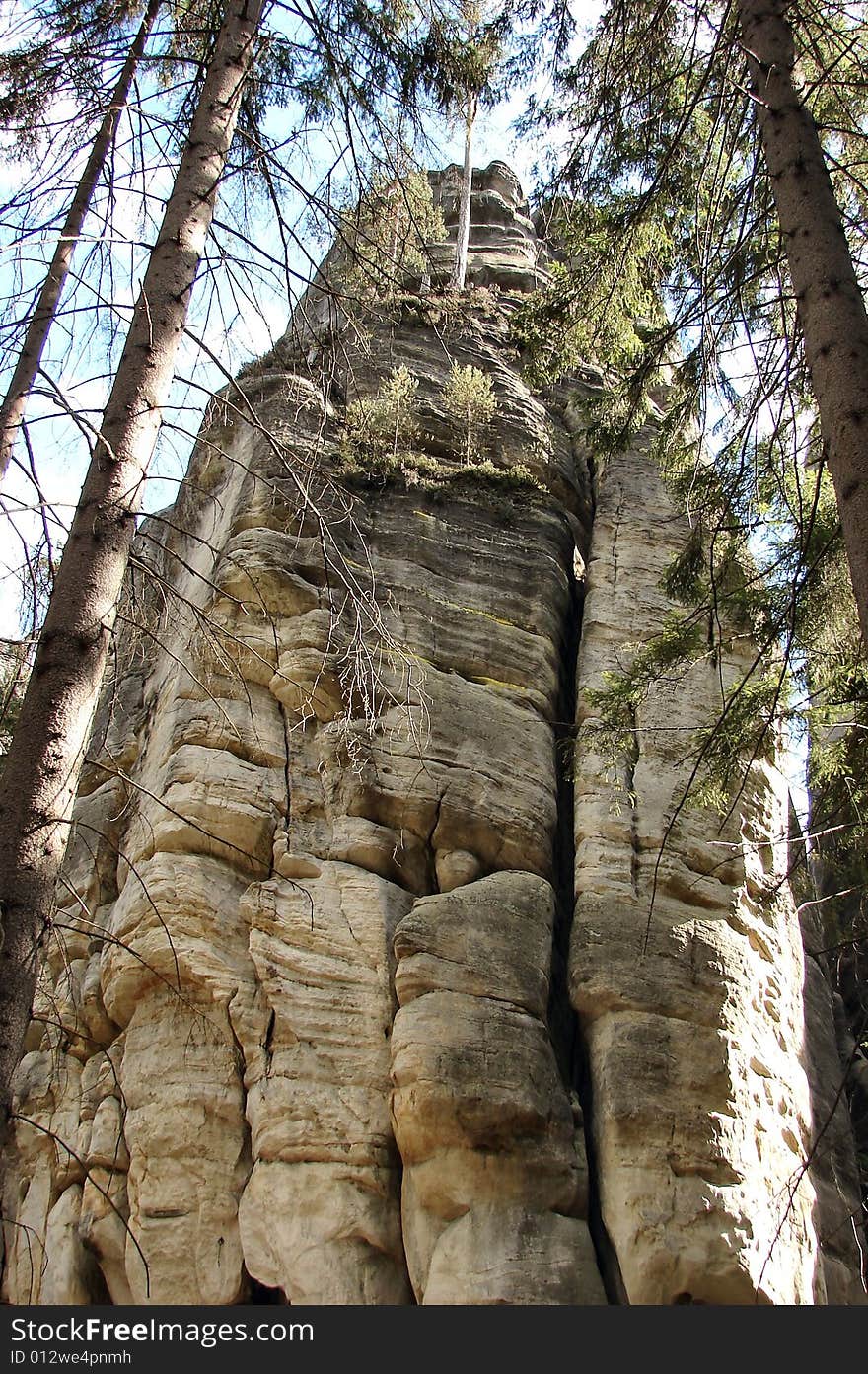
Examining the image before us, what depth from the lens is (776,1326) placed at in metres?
7.77

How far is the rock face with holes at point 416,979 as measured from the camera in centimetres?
833

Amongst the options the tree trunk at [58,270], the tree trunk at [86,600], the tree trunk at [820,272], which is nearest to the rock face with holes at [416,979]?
the tree trunk at [86,600]

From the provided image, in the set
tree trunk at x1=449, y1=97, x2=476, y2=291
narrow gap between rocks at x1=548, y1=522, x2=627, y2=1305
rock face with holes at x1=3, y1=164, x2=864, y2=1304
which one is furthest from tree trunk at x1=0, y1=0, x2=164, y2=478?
tree trunk at x1=449, y1=97, x2=476, y2=291

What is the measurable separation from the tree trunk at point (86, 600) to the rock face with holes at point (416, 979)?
0.70 metres

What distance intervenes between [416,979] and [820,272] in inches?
232

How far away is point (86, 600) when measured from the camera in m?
4.86

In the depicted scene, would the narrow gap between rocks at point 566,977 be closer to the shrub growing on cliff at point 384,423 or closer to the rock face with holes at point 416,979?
the rock face with holes at point 416,979

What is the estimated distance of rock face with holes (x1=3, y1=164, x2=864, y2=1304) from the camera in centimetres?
833

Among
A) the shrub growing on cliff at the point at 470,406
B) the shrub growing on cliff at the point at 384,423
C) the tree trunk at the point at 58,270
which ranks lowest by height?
the tree trunk at the point at 58,270

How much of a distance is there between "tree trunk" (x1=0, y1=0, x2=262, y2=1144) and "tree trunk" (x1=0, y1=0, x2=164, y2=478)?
487 millimetres

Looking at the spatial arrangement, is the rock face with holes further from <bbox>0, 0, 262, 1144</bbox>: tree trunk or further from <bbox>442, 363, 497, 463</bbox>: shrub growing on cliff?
<bbox>442, 363, 497, 463</bbox>: shrub growing on cliff

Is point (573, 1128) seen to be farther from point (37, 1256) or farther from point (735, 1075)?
point (37, 1256)

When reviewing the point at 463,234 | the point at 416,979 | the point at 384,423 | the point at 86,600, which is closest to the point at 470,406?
the point at 384,423

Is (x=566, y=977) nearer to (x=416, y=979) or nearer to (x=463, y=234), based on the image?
(x=416, y=979)
